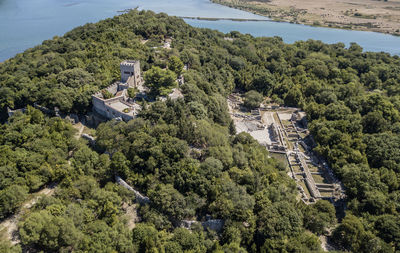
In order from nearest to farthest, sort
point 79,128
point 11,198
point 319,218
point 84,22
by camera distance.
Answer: point 11,198, point 319,218, point 79,128, point 84,22

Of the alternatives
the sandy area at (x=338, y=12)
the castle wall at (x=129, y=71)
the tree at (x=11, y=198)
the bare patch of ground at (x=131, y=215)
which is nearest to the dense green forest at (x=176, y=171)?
the tree at (x=11, y=198)

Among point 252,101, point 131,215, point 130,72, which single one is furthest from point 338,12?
point 131,215

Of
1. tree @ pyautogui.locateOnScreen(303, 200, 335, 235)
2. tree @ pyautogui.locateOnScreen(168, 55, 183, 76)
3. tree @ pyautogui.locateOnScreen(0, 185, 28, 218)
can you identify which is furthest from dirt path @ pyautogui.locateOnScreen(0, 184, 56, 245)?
tree @ pyautogui.locateOnScreen(168, 55, 183, 76)

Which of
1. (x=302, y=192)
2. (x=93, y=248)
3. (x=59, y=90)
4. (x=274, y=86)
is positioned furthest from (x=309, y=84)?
(x=93, y=248)

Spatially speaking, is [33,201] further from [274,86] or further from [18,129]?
[274,86]

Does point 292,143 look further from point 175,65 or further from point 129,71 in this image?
point 129,71

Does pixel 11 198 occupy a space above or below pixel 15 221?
above

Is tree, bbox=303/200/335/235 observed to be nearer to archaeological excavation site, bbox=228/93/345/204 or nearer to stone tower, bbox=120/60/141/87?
archaeological excavation site, bbox=228/93/345/204
